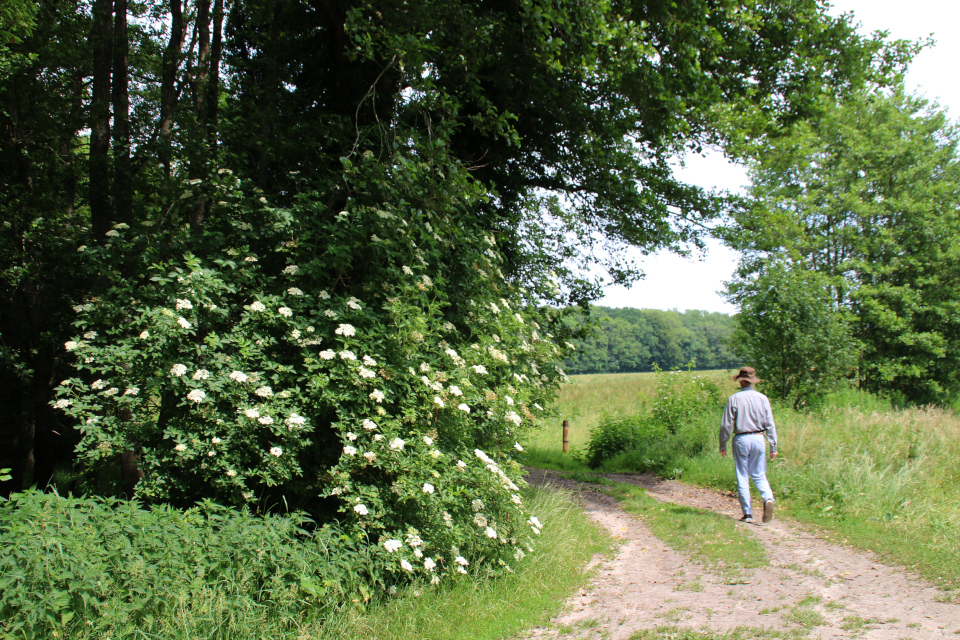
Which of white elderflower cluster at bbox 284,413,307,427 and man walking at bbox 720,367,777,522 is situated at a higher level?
white elderflower cluster at bbox 284,413,307,427

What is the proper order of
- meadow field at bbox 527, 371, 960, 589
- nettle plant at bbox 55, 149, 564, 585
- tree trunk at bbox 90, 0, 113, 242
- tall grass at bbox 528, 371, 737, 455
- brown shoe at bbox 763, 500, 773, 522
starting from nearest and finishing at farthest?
nettle plant at bbox 55, 149, 564, 585 → meadow field at bbox 527, 371, 960, 589 → brown shoe at bbox 763, 500, 773, 522 → tree trunk at bbox 90, 0, 113, 242 → tall grass at bbox 528, 371, 737, 455

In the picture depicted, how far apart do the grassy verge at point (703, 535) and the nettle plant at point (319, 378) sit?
6.36 feet

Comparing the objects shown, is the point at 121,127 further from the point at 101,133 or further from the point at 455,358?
the point at 455,358

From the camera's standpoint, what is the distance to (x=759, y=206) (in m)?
10.4

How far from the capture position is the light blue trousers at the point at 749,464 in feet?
24.3

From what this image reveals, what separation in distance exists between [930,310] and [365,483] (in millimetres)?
26408

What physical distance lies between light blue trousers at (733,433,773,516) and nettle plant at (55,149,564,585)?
313 centimetres

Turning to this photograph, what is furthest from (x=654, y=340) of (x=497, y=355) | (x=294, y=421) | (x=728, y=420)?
(x=294, y=421)

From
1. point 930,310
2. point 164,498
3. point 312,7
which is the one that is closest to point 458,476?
point 164,498

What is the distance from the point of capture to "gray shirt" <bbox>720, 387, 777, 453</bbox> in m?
7.45

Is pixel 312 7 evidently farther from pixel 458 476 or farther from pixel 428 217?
pixel 458 476

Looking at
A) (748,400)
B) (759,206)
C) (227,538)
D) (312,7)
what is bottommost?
(227,538)

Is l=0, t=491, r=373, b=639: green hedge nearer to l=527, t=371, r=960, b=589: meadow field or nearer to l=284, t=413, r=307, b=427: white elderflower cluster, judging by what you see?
l=284, t=413, r=307, b=427: white elderflower cluster

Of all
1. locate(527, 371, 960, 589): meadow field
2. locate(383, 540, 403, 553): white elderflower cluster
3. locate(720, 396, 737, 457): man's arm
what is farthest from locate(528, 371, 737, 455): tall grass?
locate(383, 540, 403, 553): white elderflower cluster
